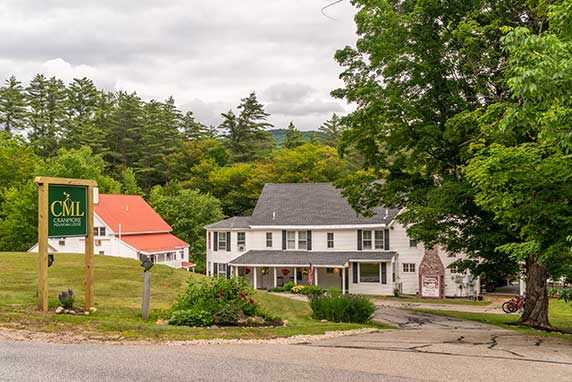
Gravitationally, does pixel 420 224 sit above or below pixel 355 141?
below

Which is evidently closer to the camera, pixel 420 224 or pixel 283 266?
pixel 420 224

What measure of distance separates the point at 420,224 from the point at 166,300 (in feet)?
32.1

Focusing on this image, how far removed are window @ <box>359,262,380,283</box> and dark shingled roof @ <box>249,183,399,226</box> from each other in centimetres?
300

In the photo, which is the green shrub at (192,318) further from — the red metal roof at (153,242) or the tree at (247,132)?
the tree at (247,132)

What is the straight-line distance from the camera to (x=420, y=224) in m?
20.3

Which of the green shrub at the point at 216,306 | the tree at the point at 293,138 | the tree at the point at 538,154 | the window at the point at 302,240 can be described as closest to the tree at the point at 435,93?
the tree at the point at 538,154

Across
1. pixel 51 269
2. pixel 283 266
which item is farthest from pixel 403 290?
pixel 51 269

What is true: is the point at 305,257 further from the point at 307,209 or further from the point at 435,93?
the point at 435,93

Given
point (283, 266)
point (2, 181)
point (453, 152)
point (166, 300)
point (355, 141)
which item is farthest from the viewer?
point (2, 181)

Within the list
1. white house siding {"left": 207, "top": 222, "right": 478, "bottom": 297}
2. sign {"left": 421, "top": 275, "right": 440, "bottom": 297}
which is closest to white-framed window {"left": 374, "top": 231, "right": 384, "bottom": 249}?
white house siding {"left": 207, "top": 222, "right": 478, "bottom": 297}

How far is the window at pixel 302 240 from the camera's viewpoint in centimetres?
3925

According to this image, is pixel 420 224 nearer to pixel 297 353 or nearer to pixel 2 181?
pixel 297 353

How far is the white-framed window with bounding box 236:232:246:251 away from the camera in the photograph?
133 ft

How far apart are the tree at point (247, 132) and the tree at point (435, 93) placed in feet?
143
